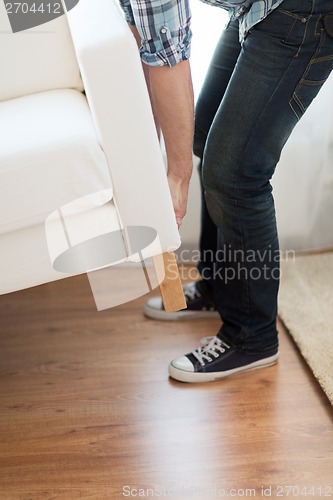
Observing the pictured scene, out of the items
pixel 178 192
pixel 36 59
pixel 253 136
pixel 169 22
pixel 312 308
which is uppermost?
pixel 169 22

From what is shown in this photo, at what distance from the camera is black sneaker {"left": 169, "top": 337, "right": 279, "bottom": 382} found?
1395mm

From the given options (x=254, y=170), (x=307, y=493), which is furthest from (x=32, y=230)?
(x=307, y=493)

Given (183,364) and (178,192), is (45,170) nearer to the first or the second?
(178,192)

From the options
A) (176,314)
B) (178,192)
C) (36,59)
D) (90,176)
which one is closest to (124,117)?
(90,176)

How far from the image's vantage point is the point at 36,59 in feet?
4.88

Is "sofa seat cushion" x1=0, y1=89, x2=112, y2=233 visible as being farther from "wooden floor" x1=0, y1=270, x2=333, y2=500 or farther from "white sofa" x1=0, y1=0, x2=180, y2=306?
"wooden floor" x1=0, y1=270, x2=333, y2=500

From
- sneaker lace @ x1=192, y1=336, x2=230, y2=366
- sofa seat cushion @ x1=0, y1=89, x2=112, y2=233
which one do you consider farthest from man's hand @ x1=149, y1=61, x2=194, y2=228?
sneaker lace @ x1=192, y1=336, x2=230, y2=366

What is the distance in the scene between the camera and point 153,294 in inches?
69.6

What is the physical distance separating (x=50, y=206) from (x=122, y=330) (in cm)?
55

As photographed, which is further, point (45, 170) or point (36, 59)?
point (36, 59)

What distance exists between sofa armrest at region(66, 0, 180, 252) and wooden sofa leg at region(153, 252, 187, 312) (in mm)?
30

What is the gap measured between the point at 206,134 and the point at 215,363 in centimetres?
48

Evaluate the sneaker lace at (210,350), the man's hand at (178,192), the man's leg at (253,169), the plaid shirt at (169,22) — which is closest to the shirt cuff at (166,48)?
the plaid shirt at (169,22)

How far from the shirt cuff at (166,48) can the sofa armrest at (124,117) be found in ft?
0.20
